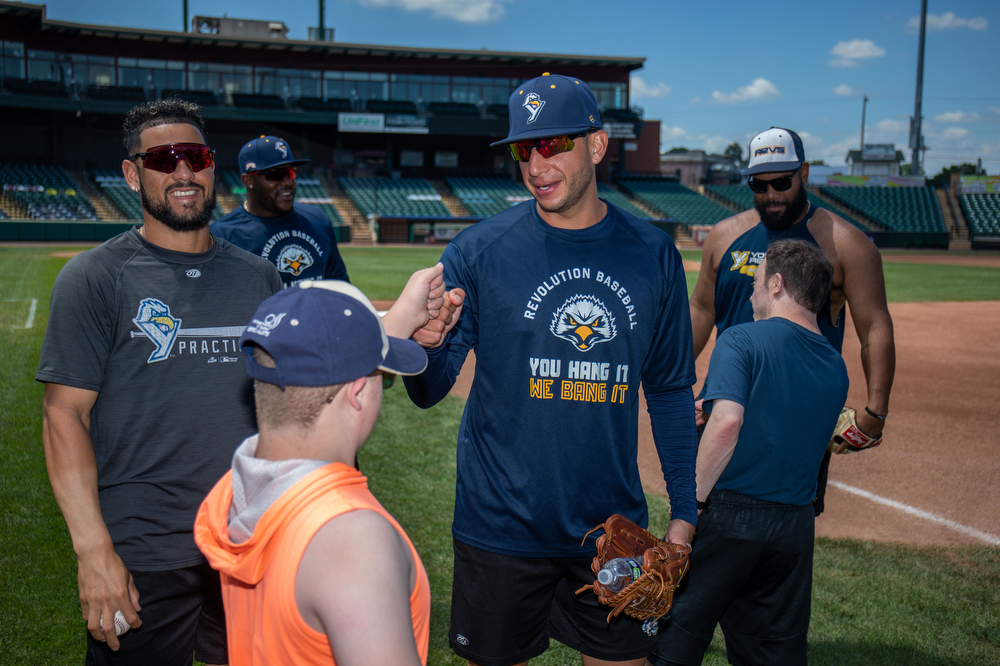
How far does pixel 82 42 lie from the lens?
46.8m

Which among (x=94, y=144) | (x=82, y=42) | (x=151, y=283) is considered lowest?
(x=151, y=283)

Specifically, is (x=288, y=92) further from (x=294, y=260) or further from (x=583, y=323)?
(x=583, y=323)

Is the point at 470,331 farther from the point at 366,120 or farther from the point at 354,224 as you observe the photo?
the point at 366,120

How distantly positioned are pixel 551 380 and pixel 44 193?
4529 centimetres

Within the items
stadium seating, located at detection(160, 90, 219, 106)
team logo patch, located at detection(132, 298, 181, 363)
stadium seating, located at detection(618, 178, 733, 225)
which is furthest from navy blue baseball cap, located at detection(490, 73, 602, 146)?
stadium seating, located at detection(160, 90, 219, 106)

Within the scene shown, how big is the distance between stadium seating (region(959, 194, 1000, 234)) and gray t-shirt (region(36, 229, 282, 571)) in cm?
5366

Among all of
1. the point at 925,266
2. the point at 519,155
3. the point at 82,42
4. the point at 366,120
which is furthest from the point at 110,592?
the point at 82,42

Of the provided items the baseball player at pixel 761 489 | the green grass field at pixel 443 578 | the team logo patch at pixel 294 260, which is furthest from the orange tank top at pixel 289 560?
the team logo patch at pixel 294 260

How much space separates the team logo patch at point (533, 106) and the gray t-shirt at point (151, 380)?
1.45 meters

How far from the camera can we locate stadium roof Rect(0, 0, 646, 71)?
44.4 m

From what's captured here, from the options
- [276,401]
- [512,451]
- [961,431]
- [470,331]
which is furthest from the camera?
[961,431]

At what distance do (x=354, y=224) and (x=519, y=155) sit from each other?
140ft

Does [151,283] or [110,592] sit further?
[151,283]

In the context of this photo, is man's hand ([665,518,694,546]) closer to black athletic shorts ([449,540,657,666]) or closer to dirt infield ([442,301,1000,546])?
black athletic shorts ([449,540,657,666])
